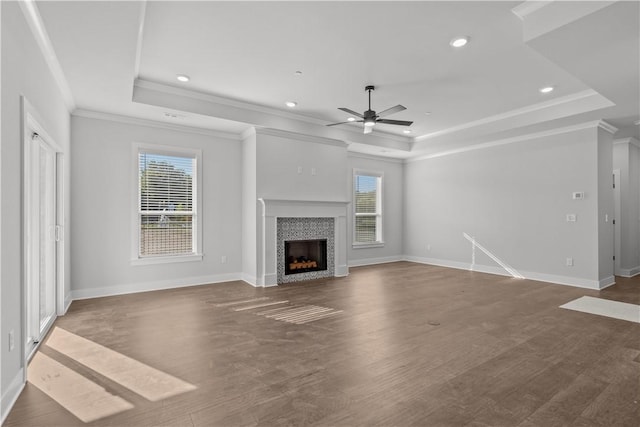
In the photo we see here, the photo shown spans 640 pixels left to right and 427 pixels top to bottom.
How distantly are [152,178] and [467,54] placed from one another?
4.85m

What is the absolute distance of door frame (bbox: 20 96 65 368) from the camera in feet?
8.05

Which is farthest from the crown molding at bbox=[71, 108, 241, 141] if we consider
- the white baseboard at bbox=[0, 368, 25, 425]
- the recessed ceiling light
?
the recessed ceiling light

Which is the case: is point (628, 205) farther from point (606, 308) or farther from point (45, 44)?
point (45, 44)

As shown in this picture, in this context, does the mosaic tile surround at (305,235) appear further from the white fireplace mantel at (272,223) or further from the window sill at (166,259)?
the window sill at (166,259)

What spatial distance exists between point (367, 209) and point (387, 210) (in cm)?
62

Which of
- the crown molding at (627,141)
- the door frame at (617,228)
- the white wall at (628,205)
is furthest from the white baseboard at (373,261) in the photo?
the crown molding at (627,141)

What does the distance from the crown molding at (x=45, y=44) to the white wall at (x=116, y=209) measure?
0.82 m

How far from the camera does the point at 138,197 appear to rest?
5273 millimetres

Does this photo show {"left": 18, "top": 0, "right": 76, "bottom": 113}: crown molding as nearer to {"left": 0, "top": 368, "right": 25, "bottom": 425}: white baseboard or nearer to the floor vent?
{"left": 0, "top": 368, "right": 25, "bottom": 425}: white baseboard

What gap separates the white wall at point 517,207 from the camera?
18.5ft

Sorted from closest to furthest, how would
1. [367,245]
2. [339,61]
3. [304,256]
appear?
[339,61]
[304,256]
[367,245]

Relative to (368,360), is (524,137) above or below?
above

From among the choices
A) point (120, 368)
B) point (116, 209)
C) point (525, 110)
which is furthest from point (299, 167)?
point (120, 368)

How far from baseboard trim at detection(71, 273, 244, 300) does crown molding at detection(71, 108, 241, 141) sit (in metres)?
2.52
